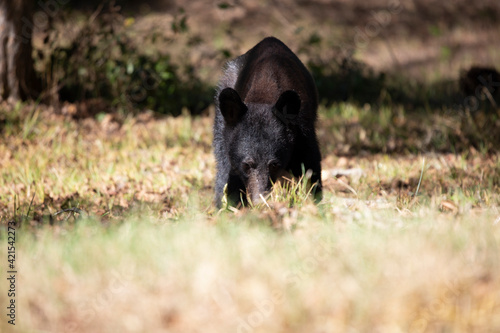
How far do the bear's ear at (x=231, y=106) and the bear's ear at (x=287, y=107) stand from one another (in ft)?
0.92

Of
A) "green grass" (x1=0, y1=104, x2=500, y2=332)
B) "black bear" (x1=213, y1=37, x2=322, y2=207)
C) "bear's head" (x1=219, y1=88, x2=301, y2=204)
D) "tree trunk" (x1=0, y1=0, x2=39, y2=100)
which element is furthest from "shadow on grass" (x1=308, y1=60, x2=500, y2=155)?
"tree trunk" (x1=0, y1=0, x2=39, y2=100)

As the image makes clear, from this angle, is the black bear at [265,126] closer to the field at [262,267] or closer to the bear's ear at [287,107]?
the bear's ear at [287,107]

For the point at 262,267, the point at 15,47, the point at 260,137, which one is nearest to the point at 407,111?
the point at 260,137

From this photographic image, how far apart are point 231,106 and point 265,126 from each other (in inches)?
12.7

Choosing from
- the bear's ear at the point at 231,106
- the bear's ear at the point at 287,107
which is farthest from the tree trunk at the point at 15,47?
the bear's ear at the point at 287,107

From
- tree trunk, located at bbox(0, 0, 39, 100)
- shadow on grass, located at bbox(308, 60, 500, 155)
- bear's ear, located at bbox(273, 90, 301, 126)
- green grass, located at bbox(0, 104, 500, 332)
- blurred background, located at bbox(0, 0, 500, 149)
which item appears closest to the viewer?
green grass, located at bbox(0, 104, 500, 332)

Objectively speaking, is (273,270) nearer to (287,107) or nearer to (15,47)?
(287,107)

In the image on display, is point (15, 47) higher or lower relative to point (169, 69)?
higher

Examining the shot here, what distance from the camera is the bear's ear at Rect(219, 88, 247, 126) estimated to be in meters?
4.45

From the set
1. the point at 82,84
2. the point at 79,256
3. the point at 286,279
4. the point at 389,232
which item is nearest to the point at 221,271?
the point at 286,279

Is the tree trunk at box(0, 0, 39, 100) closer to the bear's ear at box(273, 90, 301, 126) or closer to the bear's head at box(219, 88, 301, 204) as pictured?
the bear's head at box(219, 88, 301, 204)

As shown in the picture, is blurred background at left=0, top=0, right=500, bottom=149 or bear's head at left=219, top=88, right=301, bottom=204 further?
blurred background at left=0, top=0, right=500, bottom=149

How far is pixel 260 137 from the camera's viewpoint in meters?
4.49

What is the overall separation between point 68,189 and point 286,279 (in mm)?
3546
